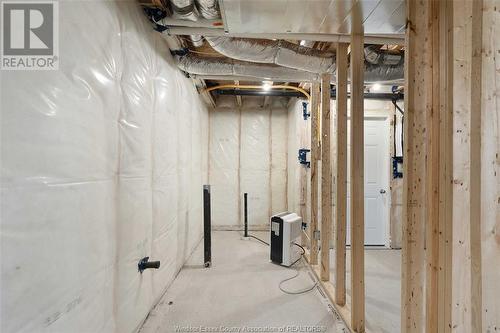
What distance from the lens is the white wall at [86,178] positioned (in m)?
0.80

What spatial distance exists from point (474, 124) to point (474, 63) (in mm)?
237

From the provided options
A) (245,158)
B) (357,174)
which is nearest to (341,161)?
(357,174)

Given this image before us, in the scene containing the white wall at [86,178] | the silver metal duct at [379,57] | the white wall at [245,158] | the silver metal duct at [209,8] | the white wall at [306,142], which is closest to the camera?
the white wall at [86,178]

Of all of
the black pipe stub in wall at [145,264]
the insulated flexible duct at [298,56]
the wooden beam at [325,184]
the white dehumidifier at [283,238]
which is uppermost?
the insulated flexible duct at [298,56]

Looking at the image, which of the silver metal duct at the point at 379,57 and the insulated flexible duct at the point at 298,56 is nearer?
the insulated flexible duct at the point at 298,56

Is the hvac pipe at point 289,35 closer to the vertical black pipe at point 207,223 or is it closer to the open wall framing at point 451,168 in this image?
the open wall framing at point 451,168

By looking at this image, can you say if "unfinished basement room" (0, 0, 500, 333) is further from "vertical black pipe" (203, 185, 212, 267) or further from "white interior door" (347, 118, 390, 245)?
"white interior door" (347, 118, 390, 245)

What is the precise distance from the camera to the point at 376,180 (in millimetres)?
3613

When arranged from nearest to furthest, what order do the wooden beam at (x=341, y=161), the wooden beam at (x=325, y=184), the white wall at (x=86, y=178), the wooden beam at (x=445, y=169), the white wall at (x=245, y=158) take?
the white wall at (x=86, y=178)
the wooden beam at (x=445, y=169)
the wooden beam at (x=341, y=161)
the wooden beam at (x=325, y=184)
the white wall at (x=245, y=158)

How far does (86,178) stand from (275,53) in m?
1.72

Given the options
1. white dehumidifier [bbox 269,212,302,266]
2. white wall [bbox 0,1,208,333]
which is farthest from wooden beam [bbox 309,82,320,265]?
white wall [bbox 0,1,208,333]

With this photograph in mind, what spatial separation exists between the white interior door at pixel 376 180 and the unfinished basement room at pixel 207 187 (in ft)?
2.23

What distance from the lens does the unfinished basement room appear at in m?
0.87

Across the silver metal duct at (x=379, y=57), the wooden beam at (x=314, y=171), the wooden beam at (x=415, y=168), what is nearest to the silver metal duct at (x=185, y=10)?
the wooden beam at (x=415, y=168)
